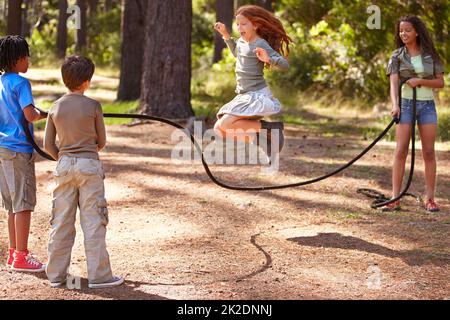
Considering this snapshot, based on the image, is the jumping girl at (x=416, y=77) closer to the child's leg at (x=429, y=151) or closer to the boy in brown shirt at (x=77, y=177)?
the child's leg at (x=429, y=151)

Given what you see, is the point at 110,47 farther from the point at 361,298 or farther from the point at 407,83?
the point at 361,298

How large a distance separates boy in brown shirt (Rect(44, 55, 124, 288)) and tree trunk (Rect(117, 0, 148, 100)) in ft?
34.9

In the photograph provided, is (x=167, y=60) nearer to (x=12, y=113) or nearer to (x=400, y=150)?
(x=400, y=150)

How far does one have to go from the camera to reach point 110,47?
27.1m

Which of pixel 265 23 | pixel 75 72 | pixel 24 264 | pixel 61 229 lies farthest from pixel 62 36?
pixel 61 229

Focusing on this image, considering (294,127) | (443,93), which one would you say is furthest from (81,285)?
(443,93)

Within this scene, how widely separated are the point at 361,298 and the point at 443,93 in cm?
987

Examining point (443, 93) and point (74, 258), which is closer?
point (74, 258)

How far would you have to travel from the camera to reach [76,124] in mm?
4898

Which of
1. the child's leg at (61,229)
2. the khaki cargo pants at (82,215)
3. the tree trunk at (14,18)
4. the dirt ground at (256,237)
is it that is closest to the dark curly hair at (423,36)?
the dirt ground at (256,237)

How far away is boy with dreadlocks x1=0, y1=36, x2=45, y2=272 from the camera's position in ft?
17.6

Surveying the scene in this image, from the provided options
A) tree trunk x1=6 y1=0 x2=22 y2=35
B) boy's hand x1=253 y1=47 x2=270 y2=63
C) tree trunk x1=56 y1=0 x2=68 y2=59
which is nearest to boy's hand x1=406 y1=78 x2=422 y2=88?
boy's hand x1=253 y1=47 x2=270 y2=63

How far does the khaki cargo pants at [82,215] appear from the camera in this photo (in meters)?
4.94

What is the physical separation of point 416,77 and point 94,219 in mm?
3724
